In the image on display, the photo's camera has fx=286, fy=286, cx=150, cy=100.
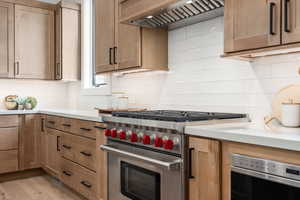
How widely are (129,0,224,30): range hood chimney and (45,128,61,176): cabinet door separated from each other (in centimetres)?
165

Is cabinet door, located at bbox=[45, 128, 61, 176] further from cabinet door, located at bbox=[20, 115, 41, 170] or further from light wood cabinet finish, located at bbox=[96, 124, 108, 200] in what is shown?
light wood cabinet finish, located at bbox=[96, 124, 108, 200]

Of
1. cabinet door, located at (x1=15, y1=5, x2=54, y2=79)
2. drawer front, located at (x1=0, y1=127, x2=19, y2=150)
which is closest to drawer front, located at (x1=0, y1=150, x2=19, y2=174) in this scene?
drawer front, located at (x1=0, y1=127, x2=19, y2=150)

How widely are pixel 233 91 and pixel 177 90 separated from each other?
0.60 m

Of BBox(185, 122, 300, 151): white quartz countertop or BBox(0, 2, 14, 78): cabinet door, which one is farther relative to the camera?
BBox(0, 2, 14, 78): cabinet door

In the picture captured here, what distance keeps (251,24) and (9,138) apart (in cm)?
314

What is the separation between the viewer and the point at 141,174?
196 centimetres

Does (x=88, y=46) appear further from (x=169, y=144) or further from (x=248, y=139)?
(x=248, y=139)

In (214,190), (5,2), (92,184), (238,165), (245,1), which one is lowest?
(92,184)

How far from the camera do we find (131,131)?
2.04m

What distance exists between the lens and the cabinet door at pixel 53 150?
3264 millimetres

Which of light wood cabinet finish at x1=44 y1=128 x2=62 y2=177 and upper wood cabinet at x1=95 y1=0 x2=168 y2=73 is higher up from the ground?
upper wood cabinet at x1=95 y1=0 x2=168 y2=73

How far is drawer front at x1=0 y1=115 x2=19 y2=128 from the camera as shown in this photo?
350 cm

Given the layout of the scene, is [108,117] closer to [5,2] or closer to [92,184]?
[92,184]

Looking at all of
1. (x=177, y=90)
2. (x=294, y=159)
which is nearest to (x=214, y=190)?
(x=294, y=159)
